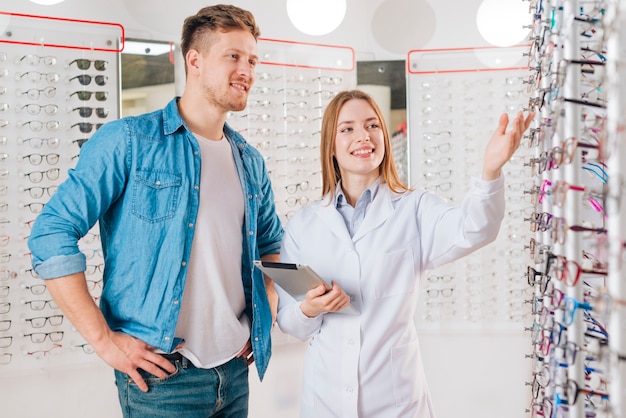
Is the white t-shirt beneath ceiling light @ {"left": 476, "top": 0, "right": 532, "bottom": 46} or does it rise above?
beneath

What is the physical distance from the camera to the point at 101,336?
6.52ft

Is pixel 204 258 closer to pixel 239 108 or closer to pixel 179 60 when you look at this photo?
pixel 239 108

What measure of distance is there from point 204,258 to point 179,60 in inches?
56.6

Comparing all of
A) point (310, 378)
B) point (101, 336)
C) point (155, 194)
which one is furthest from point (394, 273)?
point (101, 336)

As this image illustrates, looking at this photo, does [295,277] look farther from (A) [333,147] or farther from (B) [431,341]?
(B) [431,341]

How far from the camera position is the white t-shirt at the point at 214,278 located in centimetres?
214

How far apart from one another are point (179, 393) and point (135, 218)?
0.59 meters

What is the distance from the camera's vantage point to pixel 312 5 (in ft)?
11.1

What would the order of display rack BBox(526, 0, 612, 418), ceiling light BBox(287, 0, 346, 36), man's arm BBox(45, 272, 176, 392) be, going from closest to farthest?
display rack BBox(526, 0, 612, 418)
man's arm BBox(45, 272, 176, 392)
ceiling light BBox(287, 0, 346, 36)

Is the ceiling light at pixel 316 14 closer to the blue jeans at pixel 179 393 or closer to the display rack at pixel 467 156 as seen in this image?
the display rack at pixel 467 156

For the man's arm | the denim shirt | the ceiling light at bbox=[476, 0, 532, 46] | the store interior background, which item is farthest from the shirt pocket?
the ceiling light at bbox=[476, 0, 532, 46]

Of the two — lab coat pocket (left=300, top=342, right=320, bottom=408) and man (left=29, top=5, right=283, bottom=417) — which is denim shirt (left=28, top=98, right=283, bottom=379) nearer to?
man (left=29, top=5, right=283, bottom=417)

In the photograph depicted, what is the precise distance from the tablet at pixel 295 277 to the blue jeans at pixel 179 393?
14.8 inches

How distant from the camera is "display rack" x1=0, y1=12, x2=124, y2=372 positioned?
9.48ft
